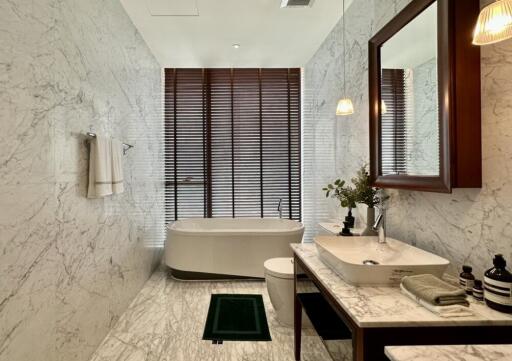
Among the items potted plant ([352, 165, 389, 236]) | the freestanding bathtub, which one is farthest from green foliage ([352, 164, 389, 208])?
the freestanding bathtub

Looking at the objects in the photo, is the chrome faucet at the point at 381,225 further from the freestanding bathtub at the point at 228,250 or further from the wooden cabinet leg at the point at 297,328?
the freestanding bathtub at the point at 228,250

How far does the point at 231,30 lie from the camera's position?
3.27 meters

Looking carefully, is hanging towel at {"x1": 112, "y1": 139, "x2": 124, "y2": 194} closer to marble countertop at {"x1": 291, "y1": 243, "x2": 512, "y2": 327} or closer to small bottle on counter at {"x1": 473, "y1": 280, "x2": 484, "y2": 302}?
marble countertop at {"x1": 291, "y1": 243, "x2": 512, "y2": 327}

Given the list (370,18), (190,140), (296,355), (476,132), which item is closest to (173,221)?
(190,140)

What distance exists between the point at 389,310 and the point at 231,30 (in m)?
3.16

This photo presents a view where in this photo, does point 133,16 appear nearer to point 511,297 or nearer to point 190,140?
point 190,140

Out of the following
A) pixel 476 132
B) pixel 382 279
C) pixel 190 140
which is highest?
pixel 190 140

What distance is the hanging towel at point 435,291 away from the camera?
1053 mm

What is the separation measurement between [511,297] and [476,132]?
70 cm

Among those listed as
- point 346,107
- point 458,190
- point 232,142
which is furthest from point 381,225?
point 232,142

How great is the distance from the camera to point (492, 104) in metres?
1.27

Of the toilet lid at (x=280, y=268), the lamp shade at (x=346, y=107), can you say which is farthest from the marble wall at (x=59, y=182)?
the lamp shade at (x=346, y=107)

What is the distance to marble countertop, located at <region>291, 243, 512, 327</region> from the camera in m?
1.00

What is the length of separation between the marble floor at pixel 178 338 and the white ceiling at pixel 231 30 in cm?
Answer: 290
